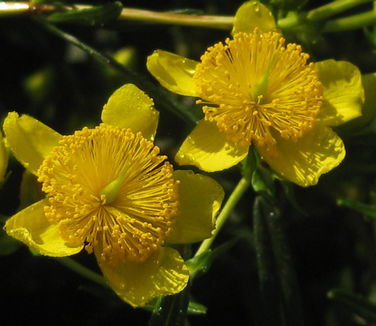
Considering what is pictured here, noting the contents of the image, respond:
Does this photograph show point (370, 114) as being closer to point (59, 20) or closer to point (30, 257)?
point (59, 20)

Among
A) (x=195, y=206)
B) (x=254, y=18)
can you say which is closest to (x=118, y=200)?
(x=195, y=206)

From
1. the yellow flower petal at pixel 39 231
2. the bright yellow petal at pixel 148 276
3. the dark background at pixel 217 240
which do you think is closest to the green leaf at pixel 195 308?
the bright yellow petal at pixel 148 276

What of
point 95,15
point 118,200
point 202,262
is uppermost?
point 95,15

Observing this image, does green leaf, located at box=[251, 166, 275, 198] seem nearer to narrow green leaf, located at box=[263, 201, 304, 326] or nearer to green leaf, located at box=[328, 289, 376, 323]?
narrow green leaf, located at box=[263, 201, 304, 326]

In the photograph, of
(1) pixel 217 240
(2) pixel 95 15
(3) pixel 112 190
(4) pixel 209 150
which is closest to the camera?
(3) pixel 112 190

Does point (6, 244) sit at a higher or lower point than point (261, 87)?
lower

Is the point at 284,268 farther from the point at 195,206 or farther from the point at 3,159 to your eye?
the point at 3,159
